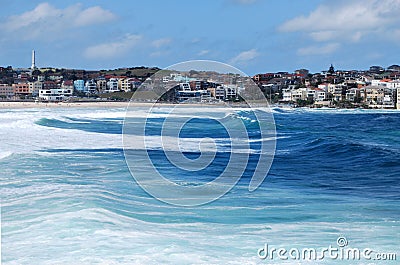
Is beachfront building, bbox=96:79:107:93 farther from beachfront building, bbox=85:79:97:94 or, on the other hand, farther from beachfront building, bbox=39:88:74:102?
beachfront building, bbox=39:88:74:102

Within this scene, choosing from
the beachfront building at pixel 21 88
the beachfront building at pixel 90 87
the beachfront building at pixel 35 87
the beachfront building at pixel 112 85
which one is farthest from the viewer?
the beachfront building at pixel 90 87

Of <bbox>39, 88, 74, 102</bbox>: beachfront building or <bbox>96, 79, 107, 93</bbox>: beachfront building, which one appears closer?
<bbox>39, 88, 74, 102</bbox>: beachfront building

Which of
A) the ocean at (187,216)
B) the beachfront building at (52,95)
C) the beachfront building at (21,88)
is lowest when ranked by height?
the ocean at (187,216)

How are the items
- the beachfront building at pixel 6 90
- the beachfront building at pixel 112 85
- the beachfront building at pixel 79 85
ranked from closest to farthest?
the beachfront building at pixel 6 90, the beachfront building at pixel 112 85, the beachfront building at pixel 79 85

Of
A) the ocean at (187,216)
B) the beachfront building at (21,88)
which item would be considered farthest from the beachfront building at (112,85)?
the ocean at (187,216)

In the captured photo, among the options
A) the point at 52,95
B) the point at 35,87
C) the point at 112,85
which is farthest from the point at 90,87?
the point at 52,95

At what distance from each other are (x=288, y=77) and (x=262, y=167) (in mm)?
128920

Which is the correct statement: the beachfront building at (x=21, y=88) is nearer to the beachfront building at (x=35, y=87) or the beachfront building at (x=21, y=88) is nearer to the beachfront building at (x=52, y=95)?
the beachfront building at (x=35, y=87)

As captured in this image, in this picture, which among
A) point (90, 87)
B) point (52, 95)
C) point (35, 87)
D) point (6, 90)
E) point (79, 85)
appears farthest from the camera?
point (79, 85)

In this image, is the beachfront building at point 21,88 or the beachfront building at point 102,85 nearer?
the beachfront building at point 21,88

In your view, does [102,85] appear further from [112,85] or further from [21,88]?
[21,88]

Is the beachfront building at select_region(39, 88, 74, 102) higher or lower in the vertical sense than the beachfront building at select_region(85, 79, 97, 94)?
lower

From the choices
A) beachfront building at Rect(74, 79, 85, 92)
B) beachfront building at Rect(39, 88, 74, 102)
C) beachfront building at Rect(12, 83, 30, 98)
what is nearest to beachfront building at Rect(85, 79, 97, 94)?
beachfront building at Rect(74, 79, 85, 92)

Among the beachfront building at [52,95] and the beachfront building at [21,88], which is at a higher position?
the beachfront building at [21,88]
